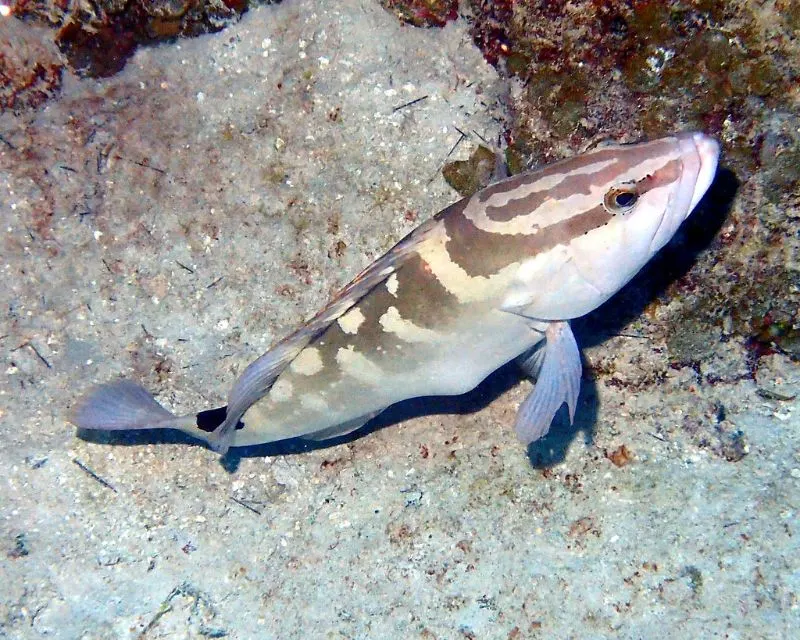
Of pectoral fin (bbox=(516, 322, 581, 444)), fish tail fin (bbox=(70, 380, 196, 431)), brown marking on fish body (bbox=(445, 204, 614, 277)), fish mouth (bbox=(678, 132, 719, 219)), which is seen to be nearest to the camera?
fish mouth (bbox=(678, 132, 719, 219))

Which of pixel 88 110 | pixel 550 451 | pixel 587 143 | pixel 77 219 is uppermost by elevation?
pixel 88 110

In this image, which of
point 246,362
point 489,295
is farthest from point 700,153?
point 246,362

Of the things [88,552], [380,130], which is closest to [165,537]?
[88,552]

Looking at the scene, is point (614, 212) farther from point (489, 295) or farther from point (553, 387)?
point (553, 387)

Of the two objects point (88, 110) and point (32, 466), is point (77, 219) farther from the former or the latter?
point (32, 466)

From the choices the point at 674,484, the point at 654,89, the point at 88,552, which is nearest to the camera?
the point at 654,89

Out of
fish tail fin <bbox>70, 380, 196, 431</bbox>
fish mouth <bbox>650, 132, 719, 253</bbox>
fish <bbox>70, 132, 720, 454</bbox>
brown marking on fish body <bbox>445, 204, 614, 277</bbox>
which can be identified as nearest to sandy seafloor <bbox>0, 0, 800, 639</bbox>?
fish tail fin <bbox>70, 380, 196, 431</bbox>

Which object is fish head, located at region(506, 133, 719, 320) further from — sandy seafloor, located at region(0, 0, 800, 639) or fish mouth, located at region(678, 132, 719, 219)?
sandy seafloor, located at region(0, 0, 800, 639)
